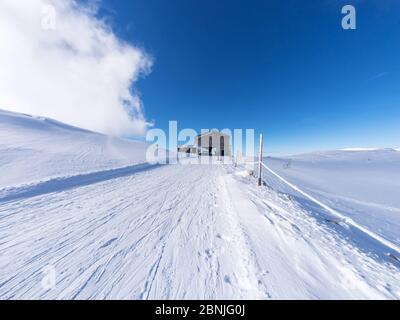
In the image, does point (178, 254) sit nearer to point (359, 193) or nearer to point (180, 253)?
point (180, 253)

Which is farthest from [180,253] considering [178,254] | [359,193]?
[359,193]

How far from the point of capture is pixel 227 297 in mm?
1887

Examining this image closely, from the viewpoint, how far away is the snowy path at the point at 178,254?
1959 mm

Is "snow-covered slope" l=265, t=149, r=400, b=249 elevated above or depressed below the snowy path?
below

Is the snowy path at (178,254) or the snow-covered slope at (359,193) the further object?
the snow-covered slope at (359,193)

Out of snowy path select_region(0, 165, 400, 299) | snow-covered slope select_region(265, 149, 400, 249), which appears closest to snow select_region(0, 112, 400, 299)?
snowy path select_region(0, 165, 400, 299)

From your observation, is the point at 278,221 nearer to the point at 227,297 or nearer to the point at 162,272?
the point at 227,297

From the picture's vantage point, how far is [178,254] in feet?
8.46

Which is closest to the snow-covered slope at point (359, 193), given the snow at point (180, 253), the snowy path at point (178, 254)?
the snow at point (180, 253)

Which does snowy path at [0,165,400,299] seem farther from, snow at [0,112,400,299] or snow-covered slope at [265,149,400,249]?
snow-covered slope at [265,149,400,249]

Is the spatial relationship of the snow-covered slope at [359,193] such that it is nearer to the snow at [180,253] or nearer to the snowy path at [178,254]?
the snow at [180,253]

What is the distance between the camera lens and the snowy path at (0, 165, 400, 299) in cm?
196
